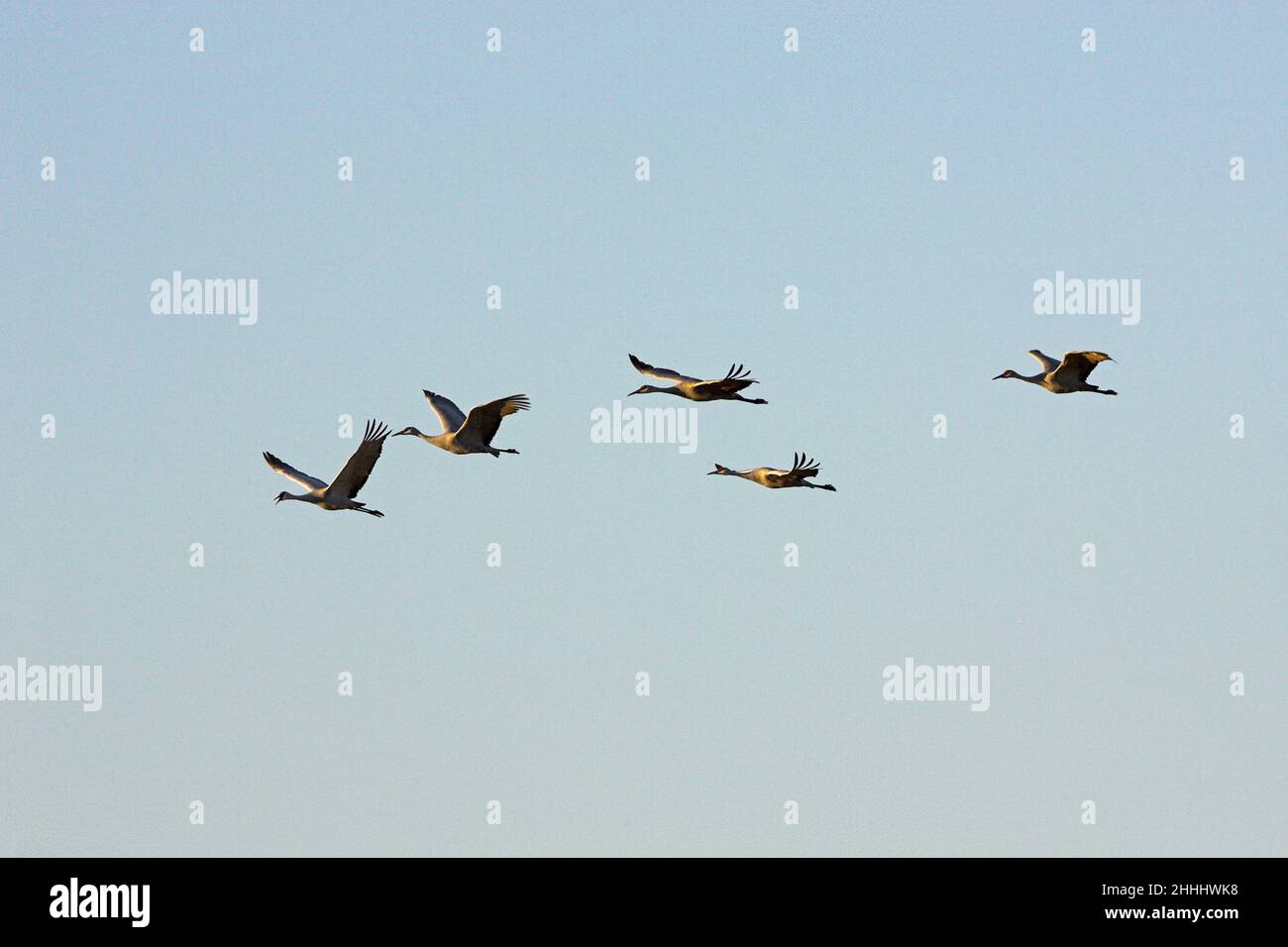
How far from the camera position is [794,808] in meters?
70.1

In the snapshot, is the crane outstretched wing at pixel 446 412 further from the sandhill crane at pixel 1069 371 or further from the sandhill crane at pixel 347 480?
the sandhill crane at pixel 1069 371

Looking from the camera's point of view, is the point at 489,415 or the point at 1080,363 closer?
the point at 489,415

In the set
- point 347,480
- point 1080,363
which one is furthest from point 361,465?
point 1080,363

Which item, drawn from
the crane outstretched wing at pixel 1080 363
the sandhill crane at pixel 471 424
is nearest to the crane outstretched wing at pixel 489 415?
the sandhill crane at pixel 471 424

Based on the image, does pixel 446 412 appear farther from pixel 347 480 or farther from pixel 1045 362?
pixel 1045 362

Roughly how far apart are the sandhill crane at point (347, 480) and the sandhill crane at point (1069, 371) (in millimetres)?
20751

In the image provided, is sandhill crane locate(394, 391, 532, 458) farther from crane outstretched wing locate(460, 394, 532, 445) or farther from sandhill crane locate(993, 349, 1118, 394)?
sandhill crane locate(993, 349, 1118, 394)

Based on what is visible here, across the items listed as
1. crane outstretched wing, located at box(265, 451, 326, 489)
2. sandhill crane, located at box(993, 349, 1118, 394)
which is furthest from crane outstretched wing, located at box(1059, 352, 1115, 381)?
crane outstretched wing, located at box(265, 451, 326, 489)

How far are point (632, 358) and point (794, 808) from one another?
14363mm

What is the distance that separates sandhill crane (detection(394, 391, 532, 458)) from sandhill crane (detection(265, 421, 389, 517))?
2.50 metres

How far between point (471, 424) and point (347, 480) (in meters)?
3.59

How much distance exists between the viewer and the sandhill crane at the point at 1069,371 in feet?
225

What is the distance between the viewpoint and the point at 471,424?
62938 millimetres
